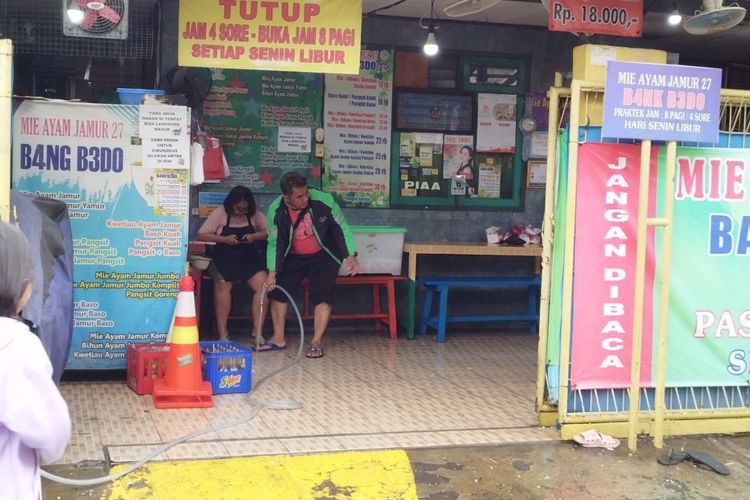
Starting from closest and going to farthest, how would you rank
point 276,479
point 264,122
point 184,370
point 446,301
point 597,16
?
1. point 276,479
2. point 184,370
3. point 597,16
4. point 264,122
5. point 446,301

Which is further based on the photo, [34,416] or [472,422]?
[472,422]

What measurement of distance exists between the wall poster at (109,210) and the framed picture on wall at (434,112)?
10.7 ft

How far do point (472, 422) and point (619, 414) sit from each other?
3.18ft

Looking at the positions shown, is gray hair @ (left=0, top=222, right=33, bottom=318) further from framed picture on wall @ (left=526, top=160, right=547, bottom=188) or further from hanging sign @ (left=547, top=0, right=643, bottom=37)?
framed picture on wall @ (left=526, top=160, right=547, bottom=188)

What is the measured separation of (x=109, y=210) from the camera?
6.97 metres

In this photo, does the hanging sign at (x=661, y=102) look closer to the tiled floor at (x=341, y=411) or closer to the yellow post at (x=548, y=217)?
the yellow post at (x=548, y=217)

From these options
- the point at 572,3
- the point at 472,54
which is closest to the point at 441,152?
the point at 472,54

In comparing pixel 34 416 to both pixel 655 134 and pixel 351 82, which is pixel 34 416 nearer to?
pixel 655 134

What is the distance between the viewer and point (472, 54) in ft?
32.6

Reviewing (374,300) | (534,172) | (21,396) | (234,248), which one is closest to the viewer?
(21,396)

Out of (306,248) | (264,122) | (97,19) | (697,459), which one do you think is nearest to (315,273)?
(306,248)

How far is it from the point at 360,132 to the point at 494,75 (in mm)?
1599

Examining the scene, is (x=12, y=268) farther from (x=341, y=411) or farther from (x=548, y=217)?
(x=341, y=411)

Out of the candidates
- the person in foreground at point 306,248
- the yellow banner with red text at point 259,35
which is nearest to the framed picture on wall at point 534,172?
the person in foreground at point 306,248
